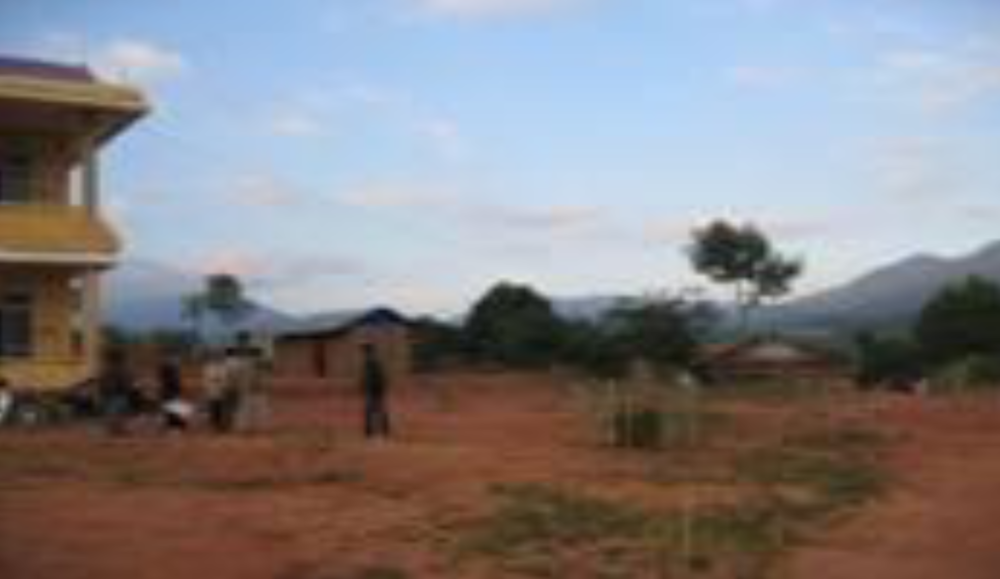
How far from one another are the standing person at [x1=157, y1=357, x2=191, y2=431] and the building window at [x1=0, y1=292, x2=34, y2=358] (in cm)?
604

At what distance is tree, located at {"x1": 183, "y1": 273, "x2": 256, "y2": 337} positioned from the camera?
59219mm

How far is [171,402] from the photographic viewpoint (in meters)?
21.6

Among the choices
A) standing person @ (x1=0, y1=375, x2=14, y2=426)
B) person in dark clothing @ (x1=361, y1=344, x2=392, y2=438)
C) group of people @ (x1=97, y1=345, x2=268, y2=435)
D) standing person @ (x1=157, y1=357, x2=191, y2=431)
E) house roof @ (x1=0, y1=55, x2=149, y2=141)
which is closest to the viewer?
person in dark clothing @ (x1=361, y1=344, x2=392, y2=438)

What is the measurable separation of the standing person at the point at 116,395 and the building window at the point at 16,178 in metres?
6.82

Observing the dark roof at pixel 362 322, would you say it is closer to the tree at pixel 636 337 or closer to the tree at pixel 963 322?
the tree at pixel 636 337

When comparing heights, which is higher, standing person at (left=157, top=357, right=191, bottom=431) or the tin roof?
the tin roof

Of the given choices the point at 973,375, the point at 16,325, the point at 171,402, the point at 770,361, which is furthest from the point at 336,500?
the point at 770,361

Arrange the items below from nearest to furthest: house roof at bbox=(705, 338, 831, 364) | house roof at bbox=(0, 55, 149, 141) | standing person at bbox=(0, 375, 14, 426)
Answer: standing person at bbox=(0, 375, 14, 426) → house roof at bbox=(0, 55, 149, 141) → house roof at bbox=(705, 338, 831, 364)

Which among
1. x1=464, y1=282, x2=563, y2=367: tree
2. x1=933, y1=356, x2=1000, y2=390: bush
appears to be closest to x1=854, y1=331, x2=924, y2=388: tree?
x1=933, y1=356, x2=1000, y2=390: bush

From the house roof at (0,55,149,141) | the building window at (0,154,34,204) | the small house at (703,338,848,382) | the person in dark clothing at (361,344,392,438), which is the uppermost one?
the house roof at (0,55,149,141)

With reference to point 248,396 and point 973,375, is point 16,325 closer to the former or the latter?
point 248,396

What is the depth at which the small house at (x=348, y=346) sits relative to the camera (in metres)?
40.1

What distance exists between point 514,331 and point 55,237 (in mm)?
23201

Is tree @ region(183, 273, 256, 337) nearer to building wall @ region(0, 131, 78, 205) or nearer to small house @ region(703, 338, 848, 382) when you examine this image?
small house @ region(703, 338, 848, 382)
